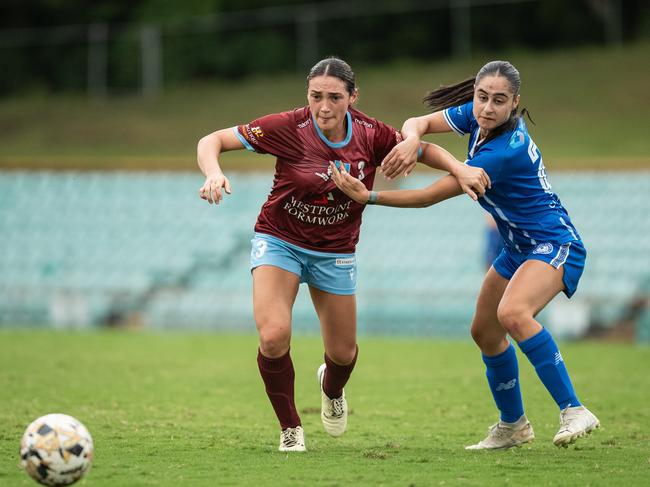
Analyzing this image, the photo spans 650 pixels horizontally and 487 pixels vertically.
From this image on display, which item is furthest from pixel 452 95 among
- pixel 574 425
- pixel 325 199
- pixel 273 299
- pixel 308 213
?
pixel 574 425

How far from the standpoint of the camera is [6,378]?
10.5 meters

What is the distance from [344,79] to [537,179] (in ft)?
4.28

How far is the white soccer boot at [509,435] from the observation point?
6.62 metres

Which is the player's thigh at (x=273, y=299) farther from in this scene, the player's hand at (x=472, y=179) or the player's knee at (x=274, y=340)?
the player's hand at (x=472, y=179)

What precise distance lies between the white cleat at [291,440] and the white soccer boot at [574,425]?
60.3 inches

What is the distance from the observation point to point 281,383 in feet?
20.8

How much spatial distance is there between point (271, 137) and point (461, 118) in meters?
1.20

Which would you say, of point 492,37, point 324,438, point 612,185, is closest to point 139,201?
point 612,185

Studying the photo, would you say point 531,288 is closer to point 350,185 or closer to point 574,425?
point 574,425

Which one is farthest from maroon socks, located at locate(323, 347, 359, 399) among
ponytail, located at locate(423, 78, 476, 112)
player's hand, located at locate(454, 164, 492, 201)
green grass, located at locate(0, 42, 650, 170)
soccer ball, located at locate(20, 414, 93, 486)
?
green grass, located at locate(0, 42, 650, 170)

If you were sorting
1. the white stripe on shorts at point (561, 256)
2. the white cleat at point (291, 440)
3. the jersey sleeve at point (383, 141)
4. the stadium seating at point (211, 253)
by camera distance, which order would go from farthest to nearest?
the stadium seating at point (211, 253), the jersey sleeve at point (383, 141), the white cleat at point (291, 440), the white stripe on shorts at point (561, 256)

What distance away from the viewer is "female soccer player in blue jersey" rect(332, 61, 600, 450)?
601 centimetres

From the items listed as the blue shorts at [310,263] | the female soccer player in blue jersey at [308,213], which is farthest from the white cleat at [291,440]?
the blue shorts at [310,263]

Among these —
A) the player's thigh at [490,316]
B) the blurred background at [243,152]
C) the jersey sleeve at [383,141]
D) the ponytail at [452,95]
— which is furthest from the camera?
the blurred background at [243,152]
